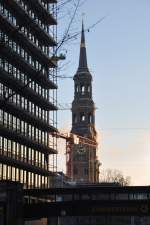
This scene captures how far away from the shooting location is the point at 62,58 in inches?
693

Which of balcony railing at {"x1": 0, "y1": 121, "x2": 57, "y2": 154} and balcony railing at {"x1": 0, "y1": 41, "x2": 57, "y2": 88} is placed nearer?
balcony railing at {"x1": 0, "y1": 41, "x2": 57, "y2": 88}

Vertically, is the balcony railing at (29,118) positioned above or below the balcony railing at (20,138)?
above

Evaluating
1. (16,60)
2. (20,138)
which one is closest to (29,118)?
(20,138)

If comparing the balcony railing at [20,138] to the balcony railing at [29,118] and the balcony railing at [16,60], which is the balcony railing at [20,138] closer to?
the balcony railing at [29,118]

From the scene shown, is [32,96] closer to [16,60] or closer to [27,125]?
[27,125]

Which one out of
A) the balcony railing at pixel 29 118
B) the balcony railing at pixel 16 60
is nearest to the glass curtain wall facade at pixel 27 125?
the balcony railing at pixel 29 118

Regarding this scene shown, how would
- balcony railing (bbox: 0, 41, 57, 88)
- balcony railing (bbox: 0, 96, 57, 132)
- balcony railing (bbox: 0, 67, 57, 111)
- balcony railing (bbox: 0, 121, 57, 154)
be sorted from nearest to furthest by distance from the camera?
balcony railing (bbox: 0, 41, 57, 88) → balcony railing (bbox: 0, 67, 57, 111) → balcony railing (bbox: 0, 121, 57, 154) → balcony railing (bbox: 0, 96, 57, 132)

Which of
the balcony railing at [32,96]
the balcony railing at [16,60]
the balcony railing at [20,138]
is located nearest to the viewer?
the balcony railing at [16,60]

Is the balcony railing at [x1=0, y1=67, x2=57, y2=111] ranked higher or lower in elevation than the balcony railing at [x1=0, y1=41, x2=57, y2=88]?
higher

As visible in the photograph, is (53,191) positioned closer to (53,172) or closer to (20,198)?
(20,198)

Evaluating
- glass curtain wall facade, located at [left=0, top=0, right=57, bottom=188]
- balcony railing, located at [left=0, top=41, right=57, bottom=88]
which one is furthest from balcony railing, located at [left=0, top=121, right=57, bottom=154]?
balcony railing, located at [left=0, top=41, right=57, bottom=88]

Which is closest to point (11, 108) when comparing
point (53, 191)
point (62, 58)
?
point (53, 191)

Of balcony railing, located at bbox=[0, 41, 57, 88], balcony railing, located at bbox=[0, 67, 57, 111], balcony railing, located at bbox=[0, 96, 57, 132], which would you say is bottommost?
balcony railing, located at bbox=[0, 41, 57, 88]

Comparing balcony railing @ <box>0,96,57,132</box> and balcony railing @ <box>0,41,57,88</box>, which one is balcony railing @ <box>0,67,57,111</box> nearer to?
balcony railing @ <box>0,96,57,132</box>
